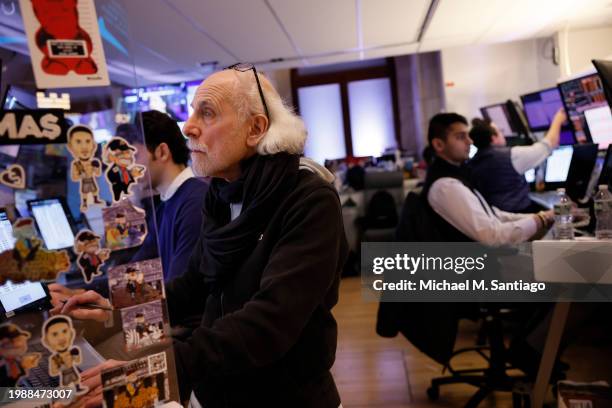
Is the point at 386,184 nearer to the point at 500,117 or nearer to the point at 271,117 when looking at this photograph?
the point at 500,117

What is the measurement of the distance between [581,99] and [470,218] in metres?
1.52

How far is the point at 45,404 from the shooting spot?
651mm

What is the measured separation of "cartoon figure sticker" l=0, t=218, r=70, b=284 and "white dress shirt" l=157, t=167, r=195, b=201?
1135mm

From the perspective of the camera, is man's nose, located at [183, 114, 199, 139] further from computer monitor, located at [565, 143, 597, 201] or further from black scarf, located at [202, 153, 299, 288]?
computer monitor, located at [565, 143, 597, 201]

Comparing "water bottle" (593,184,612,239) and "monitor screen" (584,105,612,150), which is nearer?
"water bottle" (593,184,612,239)

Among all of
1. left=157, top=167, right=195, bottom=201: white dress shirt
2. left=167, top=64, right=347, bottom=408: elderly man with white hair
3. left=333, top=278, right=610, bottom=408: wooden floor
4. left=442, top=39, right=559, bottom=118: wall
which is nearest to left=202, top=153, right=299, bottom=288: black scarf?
left=167, top=64, right=347, bottom=408: elderly man with white hair

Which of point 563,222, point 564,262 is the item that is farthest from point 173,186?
point 563,222

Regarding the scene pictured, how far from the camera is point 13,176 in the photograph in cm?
60

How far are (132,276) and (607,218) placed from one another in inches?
80.5

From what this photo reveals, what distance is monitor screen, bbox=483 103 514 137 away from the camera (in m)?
5.00

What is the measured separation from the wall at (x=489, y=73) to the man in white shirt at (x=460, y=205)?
11.2 ft

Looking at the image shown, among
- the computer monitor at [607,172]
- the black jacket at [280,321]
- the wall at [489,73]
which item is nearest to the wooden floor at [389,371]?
the computer monitor at [607,172]

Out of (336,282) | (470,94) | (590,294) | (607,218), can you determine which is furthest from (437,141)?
(470,94)

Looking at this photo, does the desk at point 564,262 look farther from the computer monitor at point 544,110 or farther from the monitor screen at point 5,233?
the computer monitor at point 544,110
